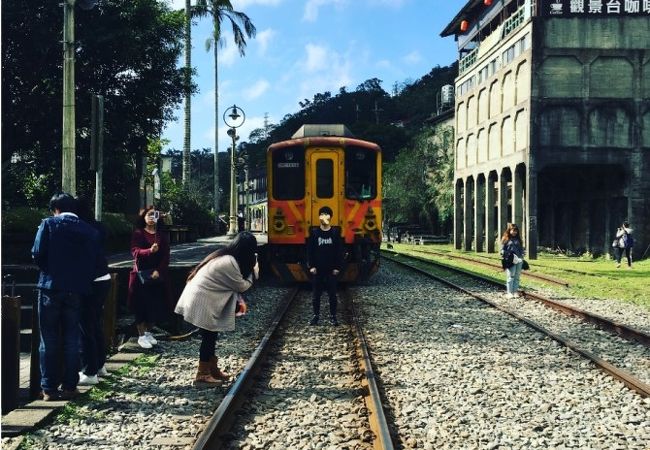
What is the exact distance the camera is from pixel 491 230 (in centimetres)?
3534

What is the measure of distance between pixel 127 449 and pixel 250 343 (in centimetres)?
421

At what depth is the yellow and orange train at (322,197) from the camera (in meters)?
14.6

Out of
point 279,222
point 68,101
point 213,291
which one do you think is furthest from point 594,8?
point 213,291

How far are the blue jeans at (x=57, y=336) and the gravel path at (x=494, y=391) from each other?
2.77m

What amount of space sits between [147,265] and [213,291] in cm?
210

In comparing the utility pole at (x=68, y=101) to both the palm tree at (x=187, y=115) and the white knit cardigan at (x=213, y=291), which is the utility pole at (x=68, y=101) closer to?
the white knit cardigan at (x=213, y=291)

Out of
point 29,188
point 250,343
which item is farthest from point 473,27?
point 250,343

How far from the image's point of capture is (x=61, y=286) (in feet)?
19.0

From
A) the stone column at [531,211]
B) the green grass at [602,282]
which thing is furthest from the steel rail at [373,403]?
the stone column at [531,211]

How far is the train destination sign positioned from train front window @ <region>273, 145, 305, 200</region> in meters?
18.2

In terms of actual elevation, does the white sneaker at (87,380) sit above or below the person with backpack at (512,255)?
below

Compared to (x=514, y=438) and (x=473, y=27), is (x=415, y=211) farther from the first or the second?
(x=514, y=438)

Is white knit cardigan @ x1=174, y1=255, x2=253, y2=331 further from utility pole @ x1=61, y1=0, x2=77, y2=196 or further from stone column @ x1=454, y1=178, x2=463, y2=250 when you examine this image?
stone column @ x1=454, y1=178, x2=463, y2=250

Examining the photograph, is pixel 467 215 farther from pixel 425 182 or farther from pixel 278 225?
pixel 278 225
